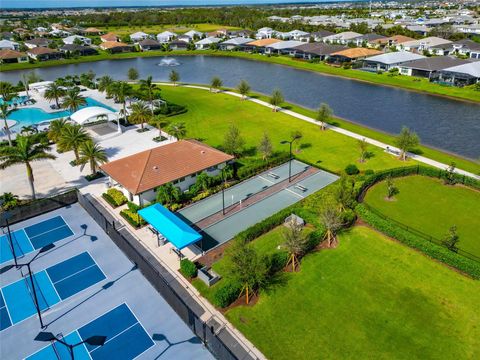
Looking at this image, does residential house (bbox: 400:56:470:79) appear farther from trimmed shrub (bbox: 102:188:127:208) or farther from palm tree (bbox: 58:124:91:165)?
palm tree (bbox: 58:124:91:165)

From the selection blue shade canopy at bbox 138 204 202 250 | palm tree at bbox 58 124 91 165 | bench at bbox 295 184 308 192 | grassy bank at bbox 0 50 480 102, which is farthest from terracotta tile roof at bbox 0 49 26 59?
bench at bbox 295 184 308 192

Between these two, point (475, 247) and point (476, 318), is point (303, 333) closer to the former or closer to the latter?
point (476, 318)

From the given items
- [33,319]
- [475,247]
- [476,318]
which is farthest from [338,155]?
[33,319]

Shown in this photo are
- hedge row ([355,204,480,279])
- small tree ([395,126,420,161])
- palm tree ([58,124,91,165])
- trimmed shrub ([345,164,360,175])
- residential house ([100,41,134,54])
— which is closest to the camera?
hedge row ([355,204,480,279])

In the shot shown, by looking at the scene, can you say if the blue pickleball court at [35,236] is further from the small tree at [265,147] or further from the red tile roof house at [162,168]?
the small tree at [265,147]

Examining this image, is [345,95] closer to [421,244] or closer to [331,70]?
[331,70]

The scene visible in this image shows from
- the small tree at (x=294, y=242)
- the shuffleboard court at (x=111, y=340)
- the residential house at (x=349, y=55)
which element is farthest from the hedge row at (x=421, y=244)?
the residential house at (x=349, y=55)
